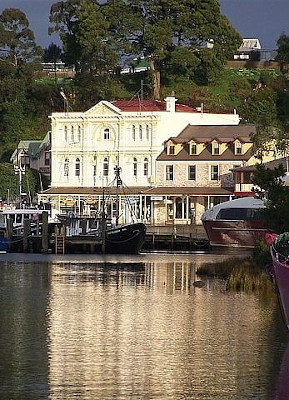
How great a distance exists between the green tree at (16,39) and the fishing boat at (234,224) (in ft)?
217

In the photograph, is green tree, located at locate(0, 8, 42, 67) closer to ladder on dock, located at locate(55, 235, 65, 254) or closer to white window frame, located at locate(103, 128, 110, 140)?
white window frame, located at locate(103, 128, 110, 140)

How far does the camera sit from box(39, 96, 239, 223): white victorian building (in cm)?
13712

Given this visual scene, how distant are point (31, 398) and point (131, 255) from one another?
6228 centimetres

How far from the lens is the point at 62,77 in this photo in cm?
17862

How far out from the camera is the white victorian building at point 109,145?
450 feet

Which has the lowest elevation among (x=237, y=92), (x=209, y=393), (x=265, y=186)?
(x=209, y=393)

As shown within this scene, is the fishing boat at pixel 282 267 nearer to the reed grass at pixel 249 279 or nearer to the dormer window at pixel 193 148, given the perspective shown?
the reed grass at pixel 249 279

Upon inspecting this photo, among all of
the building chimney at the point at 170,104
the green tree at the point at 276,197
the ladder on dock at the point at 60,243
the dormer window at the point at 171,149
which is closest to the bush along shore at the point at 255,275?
the green tree at the point at 276,197

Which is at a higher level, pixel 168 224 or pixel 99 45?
pixel 99 45

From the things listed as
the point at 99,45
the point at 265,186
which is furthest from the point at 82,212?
the point at 265,186

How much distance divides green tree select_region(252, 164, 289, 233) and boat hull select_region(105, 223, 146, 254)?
1517 inches

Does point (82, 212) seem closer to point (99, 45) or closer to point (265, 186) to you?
point (99, 45)

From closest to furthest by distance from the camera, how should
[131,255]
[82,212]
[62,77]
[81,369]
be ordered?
[81,369]
[131,255]
[82,212]
[62,77]

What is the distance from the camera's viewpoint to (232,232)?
104000 millimetres
